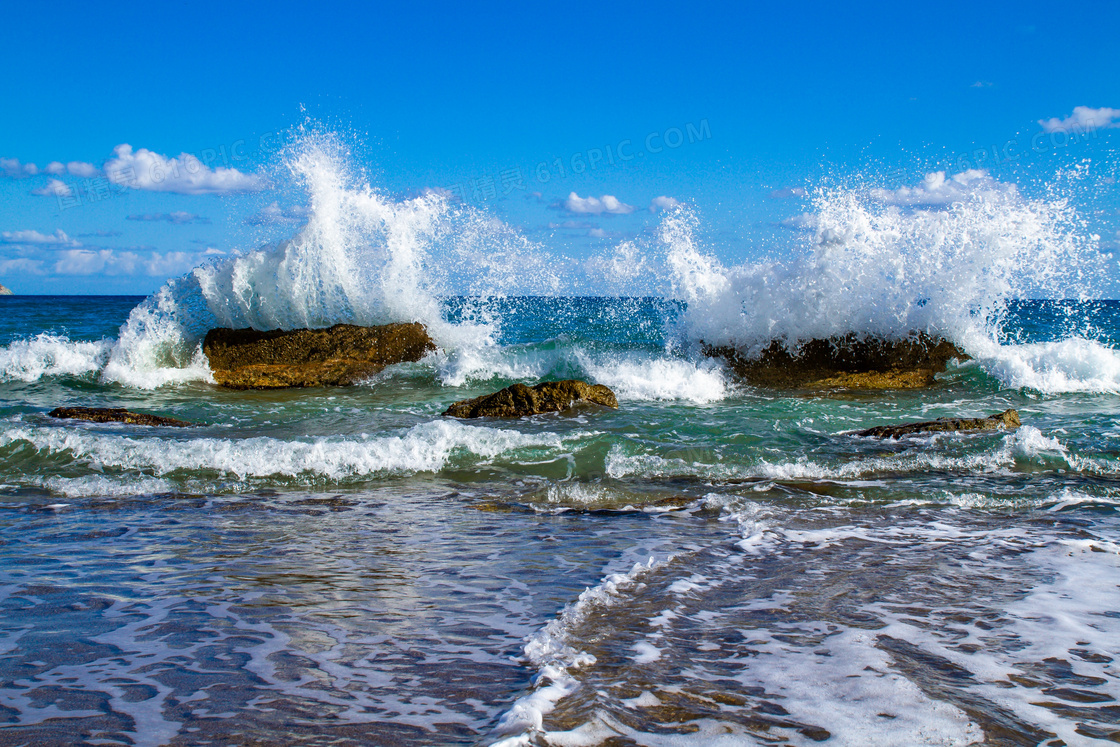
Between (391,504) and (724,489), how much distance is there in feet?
8.30

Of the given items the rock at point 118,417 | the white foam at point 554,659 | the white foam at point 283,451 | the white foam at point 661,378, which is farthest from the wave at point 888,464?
the rock at point 118,417

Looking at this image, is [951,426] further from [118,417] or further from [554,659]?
[118,417]

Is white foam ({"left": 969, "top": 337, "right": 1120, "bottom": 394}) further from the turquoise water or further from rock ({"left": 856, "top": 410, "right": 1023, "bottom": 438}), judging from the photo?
rock ({"left": 856, "top": 410, "right": 1023, "bottom": 438})

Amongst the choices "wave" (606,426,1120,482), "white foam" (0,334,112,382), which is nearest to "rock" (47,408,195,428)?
"white foam" (0,334,112,382)

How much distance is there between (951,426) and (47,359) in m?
12.9

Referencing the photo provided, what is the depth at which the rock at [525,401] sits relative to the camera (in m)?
8.27

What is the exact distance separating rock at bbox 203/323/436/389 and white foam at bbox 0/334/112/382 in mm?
2074

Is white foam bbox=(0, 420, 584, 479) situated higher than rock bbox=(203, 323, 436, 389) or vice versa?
rock bbox=(203, 323, 436, 389)

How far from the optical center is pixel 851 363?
1071 centimetres

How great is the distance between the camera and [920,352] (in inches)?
432

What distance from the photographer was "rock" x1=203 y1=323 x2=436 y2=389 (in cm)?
1074

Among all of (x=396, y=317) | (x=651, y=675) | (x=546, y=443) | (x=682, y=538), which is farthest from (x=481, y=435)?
Answer: (x=396, y=317)

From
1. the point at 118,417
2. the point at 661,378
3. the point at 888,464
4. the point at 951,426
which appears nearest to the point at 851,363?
the point at 661,378

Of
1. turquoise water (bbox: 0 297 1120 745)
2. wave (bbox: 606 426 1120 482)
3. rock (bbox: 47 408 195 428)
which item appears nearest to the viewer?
turquoise water (bbox: 0 297 1120 745)
